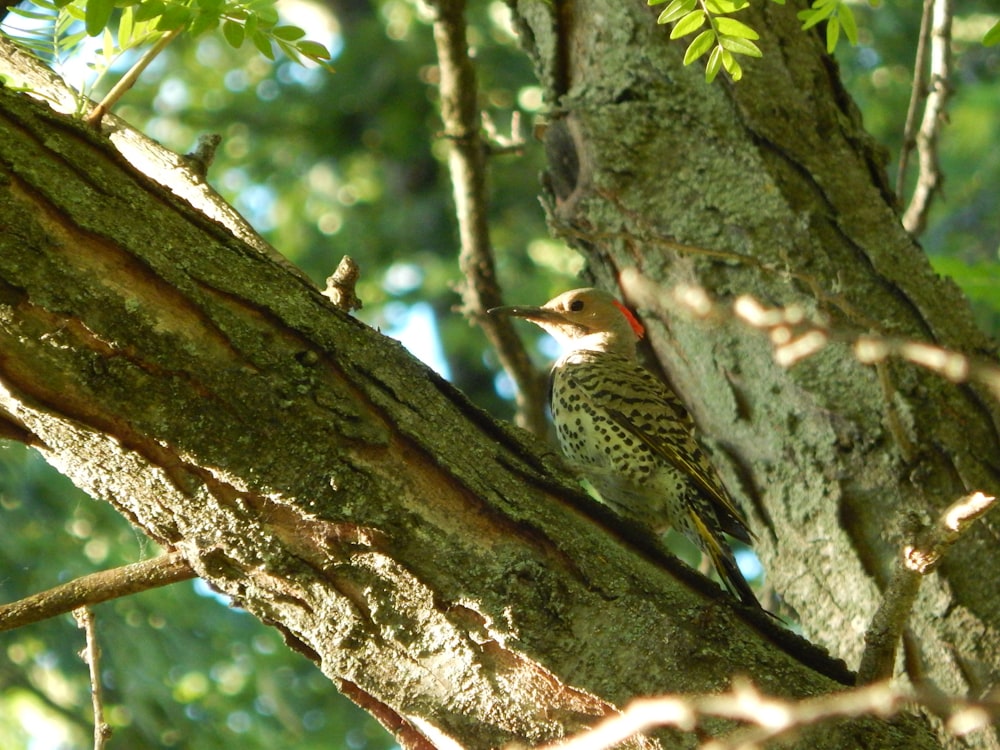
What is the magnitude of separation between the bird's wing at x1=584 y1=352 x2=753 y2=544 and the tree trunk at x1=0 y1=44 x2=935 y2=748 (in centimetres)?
165

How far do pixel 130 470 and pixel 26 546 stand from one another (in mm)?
3879

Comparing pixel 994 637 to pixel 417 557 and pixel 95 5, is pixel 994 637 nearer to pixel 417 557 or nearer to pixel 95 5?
pixel 417 557

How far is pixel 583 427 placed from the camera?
4.36m

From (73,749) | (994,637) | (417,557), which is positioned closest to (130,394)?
(417,557)

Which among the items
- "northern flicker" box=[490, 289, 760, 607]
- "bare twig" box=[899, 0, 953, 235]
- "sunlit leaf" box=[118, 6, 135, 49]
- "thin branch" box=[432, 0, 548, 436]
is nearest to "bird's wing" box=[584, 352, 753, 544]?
"northern flicker" box=[490, 289, 760, 607]

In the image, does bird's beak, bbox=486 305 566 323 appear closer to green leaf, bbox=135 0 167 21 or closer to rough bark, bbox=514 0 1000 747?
rough bark, bbox=514 0 1000 747

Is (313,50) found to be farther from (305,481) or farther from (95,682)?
(95,682)

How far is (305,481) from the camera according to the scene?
79.6 inches

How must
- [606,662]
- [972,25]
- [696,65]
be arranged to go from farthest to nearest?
1. [972,25]
2. [696,65]
3. [606,662]

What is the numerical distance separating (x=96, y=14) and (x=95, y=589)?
1094 mm

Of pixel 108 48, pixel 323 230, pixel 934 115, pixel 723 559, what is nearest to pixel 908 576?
pixel 723 559

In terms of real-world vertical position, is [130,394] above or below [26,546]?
below

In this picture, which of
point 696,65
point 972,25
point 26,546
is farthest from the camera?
point 972,25

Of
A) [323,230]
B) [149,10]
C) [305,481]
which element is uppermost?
[323,230]
